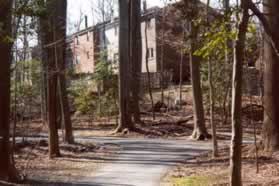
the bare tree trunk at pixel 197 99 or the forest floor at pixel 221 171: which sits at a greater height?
the bare tree trunk at pixel 197 99

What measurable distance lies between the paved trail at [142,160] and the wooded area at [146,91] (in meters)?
0.22

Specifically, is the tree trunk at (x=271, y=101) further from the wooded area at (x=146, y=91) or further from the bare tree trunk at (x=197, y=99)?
the bare tree trunk at (x=197, y=99)

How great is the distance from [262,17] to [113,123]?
1120 inches

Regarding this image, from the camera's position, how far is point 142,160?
18.9 meters

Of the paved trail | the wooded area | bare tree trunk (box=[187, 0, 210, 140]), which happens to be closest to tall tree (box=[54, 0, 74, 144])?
the wooded area

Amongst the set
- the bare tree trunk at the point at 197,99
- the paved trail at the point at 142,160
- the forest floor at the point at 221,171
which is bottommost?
the paved trail at the point at 142,160

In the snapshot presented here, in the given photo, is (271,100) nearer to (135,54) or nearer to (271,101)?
(271,101)

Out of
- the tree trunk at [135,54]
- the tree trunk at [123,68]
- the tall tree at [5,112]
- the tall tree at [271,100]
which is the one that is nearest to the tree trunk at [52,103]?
the tall tree at [5,112]

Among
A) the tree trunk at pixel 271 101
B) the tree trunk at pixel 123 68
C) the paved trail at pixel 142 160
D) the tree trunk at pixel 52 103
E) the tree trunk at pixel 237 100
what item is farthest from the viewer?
the tree trunk at pixel 123 68

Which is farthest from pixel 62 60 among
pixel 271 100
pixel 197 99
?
pixel 271 100

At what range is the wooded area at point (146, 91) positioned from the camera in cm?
1017

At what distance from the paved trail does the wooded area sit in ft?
0.72

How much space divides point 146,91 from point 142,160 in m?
30.0

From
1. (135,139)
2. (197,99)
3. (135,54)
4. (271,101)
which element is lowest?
(135,139)
